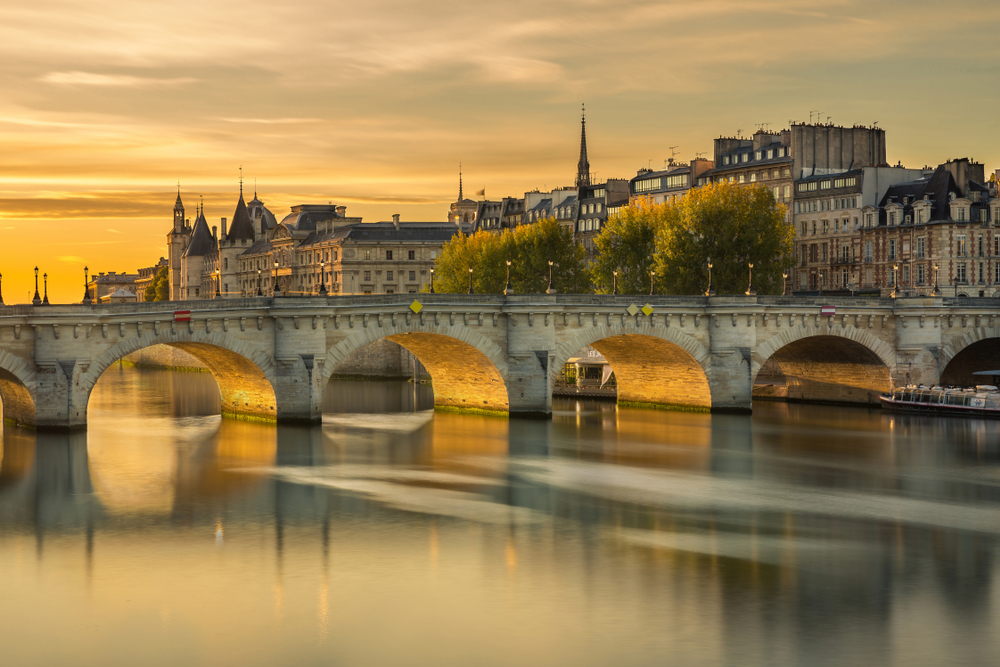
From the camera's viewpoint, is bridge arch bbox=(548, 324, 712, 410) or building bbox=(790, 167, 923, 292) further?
building bbox=(790, 167, 923, 292)

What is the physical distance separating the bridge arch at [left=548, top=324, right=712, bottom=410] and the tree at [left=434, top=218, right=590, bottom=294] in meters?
25.5

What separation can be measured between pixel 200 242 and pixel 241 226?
18204mm

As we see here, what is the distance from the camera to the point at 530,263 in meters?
97.4

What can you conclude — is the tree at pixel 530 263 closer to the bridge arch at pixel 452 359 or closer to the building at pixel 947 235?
the building at pixel 947 235

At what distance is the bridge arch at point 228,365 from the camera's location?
51.3 metres

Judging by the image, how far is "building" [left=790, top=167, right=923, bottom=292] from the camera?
94375 millimetres

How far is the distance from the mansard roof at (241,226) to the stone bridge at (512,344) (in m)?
101

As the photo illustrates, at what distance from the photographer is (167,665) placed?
2386 cm

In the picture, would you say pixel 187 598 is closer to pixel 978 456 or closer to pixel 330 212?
pixel 978 456

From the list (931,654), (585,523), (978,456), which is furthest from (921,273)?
(931,654)

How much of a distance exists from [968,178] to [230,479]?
6407 centimetres

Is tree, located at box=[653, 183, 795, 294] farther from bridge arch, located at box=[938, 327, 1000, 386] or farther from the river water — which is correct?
the river water

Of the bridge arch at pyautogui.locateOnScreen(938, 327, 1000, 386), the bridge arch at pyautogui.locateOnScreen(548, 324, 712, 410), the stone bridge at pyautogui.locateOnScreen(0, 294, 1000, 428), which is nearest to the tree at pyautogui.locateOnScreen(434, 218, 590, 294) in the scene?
the stone bridge at pyautogui.locateOnScreen(0, 294, 1000, 428)

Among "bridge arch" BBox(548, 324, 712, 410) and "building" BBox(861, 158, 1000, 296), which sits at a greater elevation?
"building" BBox(861, 158, 1000, 296)
